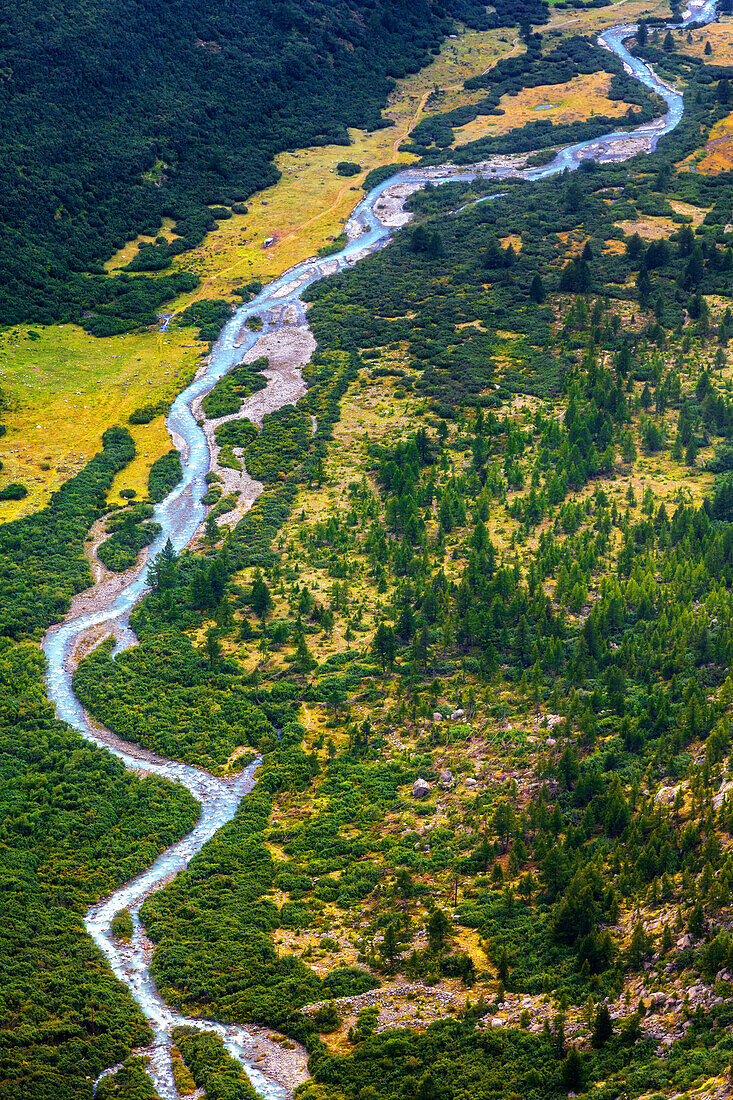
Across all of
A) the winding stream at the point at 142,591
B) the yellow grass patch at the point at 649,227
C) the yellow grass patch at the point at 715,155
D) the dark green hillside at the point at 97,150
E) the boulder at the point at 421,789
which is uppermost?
the dark green hillside at the point at 97,150

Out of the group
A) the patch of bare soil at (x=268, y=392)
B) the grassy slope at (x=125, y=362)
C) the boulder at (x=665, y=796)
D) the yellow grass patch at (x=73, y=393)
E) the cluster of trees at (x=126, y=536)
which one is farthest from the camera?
the grassy slope at (x=125, y=362)

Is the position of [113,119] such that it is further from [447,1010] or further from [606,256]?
[447,1010]

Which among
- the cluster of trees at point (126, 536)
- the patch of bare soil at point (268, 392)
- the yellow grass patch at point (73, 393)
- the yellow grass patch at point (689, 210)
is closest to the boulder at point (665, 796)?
the cluster of trees at point (126, 536)

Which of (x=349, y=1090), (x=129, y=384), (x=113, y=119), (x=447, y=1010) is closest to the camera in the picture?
(x=349, y=1090)

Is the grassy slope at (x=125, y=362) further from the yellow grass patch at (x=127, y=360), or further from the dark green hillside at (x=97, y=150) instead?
the dark green hillside at (x=97, y=150)

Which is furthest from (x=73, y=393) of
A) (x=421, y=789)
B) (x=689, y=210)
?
(x=689, y=210)

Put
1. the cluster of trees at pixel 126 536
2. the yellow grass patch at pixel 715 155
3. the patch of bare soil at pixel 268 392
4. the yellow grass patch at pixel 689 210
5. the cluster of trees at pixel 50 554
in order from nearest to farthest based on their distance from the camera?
the cluster of trees at pixel 50 554, the cluster of trees at pixel 126 536, the patch of bare soil at pixel 268 392, the yellow grass patch at pixel 689 210, the yellow grass patch at pixel 715 155

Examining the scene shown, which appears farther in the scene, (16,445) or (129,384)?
(129,384)

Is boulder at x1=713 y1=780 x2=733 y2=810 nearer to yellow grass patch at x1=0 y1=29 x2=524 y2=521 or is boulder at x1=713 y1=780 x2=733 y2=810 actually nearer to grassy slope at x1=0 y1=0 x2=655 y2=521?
yellow grass patch at x1=0 y1=29 x2=524 y2=521

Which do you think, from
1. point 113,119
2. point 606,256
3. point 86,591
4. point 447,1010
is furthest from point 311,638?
point 113,119
